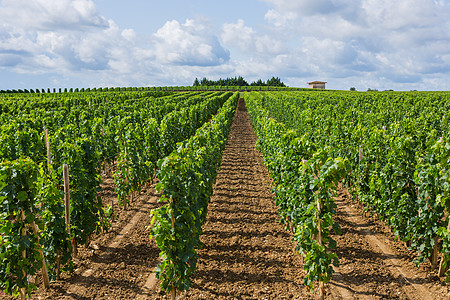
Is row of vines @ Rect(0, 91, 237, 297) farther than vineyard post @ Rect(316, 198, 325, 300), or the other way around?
vineyard post @ Rect(316, 198, 325, 300)

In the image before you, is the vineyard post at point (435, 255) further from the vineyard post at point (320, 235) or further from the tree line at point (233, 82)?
the tree line at point (233, 82)

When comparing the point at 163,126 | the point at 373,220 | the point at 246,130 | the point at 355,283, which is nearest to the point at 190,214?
the point at 355,283

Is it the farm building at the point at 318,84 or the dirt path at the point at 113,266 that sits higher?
the farm building at the point at 318,84

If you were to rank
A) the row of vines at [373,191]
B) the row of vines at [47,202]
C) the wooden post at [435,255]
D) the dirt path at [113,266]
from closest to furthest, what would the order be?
the row of vines at [47,202], the row of vines at [373,191], the dirt path at [113,266], the wooden post at [435,255]

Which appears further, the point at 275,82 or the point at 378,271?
the point at 275,82

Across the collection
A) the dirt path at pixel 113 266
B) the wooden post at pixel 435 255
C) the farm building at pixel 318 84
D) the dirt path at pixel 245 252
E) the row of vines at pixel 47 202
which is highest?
the farm building at pixel 318 84

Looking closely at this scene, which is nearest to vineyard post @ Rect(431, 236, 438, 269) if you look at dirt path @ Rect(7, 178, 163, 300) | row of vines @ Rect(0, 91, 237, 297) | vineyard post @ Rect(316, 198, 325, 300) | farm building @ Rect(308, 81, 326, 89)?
vineyard post @ Rect(316, 198, 325, 300)

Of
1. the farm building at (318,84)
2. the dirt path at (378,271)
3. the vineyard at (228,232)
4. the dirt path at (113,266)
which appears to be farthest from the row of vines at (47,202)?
the farm building at (318,84)

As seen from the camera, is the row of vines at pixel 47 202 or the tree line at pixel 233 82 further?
the tree line at pixel 233 82

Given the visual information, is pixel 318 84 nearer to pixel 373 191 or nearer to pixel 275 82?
pixel 275 82

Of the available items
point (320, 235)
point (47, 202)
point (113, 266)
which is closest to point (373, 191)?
point (320, 235)

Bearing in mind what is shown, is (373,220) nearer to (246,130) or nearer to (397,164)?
(397,164)

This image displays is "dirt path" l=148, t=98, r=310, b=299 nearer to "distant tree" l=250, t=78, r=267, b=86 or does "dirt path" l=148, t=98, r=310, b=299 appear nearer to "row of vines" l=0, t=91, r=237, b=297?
"row of vines" l=0, t=91, r=237, b=297

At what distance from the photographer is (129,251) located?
6.96 meters
